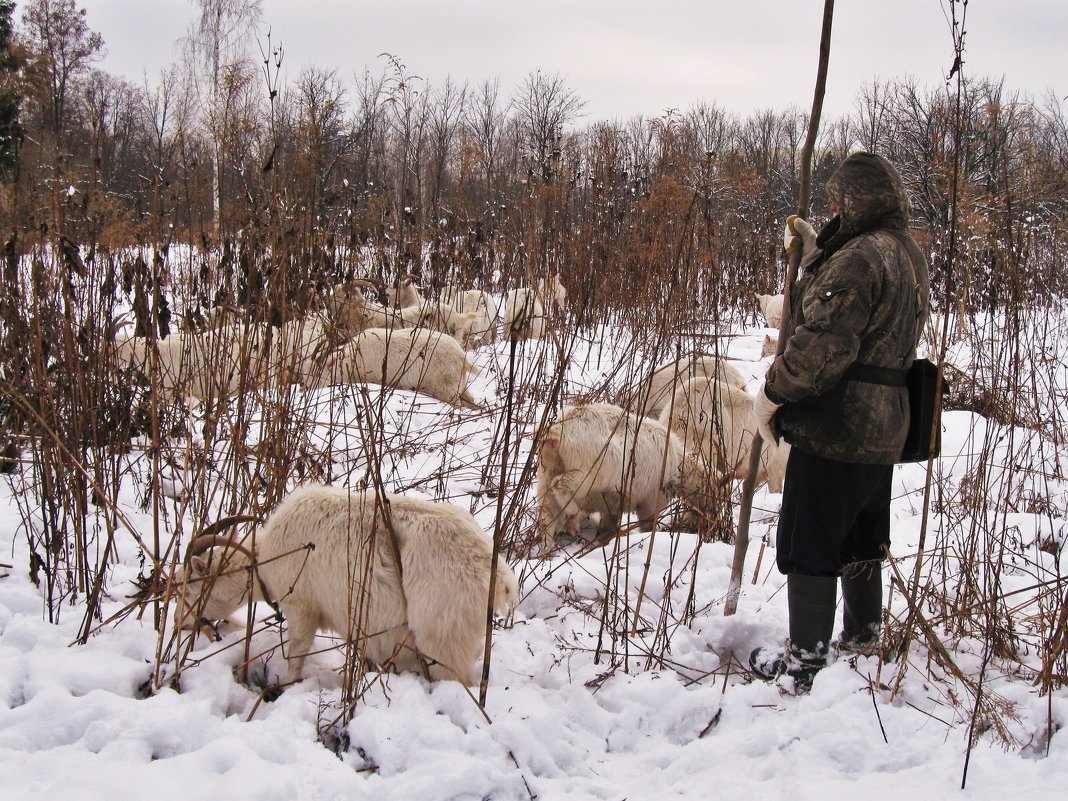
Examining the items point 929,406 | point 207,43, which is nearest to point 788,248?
point 929,406

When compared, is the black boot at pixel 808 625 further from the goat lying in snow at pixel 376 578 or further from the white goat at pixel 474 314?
the white goat at pixel 474 314

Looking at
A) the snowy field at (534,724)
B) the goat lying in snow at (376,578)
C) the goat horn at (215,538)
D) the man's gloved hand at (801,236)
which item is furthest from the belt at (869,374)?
the goat horn at (215,538)

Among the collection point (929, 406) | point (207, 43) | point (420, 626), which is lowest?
point (420, 626)

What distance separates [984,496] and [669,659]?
1304 millimetres

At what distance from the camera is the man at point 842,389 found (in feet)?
7.72

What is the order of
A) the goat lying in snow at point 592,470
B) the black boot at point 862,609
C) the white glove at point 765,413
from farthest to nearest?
the goat lying in snow at point 592,470
the black boot at point 862,609
the white glove at point 765,413

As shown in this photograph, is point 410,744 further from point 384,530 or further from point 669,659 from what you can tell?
point 669,659

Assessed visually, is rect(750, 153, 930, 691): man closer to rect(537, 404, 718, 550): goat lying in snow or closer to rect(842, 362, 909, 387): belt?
rect(842, 362, 909, 387): belt

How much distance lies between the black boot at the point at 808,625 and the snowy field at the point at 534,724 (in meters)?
0.08

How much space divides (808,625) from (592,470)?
158 centimetres

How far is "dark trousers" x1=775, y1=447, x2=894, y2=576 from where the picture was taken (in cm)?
247

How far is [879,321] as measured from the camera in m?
2.40

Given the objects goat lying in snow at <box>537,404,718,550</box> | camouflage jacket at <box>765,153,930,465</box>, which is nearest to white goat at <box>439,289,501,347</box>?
goat lying in snow at <box>537,404,718,550</box>

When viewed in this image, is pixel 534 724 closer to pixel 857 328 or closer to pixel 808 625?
pixel 808 625
